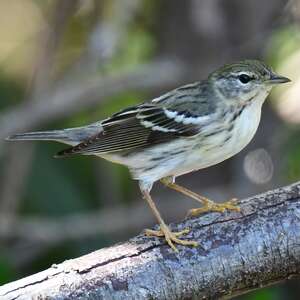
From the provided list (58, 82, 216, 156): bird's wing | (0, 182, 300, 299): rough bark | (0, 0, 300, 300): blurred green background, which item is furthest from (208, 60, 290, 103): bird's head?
(0, 0, 300, 300): blurred green background

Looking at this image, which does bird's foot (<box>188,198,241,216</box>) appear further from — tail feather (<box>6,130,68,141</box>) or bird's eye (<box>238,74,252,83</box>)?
tail feather (<box>6,130,68,141</box>)

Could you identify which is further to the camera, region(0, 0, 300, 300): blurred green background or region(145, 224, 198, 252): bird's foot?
region(0, 0, 300, 300): blurred green background

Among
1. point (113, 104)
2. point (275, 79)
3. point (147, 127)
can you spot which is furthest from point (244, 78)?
point (113, 104)

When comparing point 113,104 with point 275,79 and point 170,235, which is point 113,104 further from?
point 170,235

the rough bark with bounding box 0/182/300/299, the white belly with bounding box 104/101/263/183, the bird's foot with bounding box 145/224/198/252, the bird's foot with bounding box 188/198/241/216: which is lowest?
the rough bark with bounding box 0/182/300/299

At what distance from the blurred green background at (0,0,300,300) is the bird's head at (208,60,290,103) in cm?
117

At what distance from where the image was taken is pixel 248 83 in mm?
5066

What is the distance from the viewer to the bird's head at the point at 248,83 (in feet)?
16.5

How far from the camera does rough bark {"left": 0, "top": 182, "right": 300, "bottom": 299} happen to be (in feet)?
12.8

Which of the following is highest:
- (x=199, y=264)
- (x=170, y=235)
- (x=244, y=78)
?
(x=244, y=78)

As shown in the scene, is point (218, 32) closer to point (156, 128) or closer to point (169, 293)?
point (156, 128)

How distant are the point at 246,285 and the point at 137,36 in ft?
13.8

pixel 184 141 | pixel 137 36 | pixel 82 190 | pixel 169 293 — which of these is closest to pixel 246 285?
pixel 169 293

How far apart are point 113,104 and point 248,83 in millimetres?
2790
